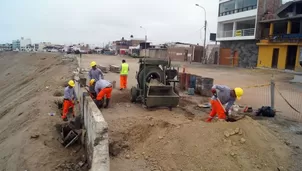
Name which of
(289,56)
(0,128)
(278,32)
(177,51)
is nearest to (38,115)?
(0,128)

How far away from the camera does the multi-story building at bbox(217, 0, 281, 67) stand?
31031mm

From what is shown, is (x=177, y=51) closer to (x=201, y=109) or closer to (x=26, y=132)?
(x=201, y=109)

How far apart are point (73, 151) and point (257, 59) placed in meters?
28.4

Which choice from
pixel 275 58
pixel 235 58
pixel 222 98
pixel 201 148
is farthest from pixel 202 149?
pixel 235 58

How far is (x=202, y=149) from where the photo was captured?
5.54 metres

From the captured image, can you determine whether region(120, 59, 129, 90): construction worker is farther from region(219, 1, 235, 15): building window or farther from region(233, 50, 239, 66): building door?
region(219, 1, 235, 15): building window

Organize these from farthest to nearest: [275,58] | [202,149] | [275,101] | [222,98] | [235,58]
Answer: [235,58], [275,58], [275,101], [222,98], [202,149]

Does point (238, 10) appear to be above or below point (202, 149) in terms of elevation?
above

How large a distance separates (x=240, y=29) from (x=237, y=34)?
94.8 inches

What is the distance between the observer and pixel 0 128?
10.9 m

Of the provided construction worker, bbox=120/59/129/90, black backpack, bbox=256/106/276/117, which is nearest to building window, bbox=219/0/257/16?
construction worker, bbox=120/59/129/90

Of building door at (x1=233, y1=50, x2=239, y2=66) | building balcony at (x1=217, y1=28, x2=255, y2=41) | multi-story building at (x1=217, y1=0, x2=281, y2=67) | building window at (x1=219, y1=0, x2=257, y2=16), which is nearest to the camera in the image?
multi-story building at (x1=217, y1=0, x2=281, y2=67)

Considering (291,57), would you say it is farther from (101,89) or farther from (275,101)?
(101,89)

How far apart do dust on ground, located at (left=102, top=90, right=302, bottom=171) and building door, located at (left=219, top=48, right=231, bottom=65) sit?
103 ft
